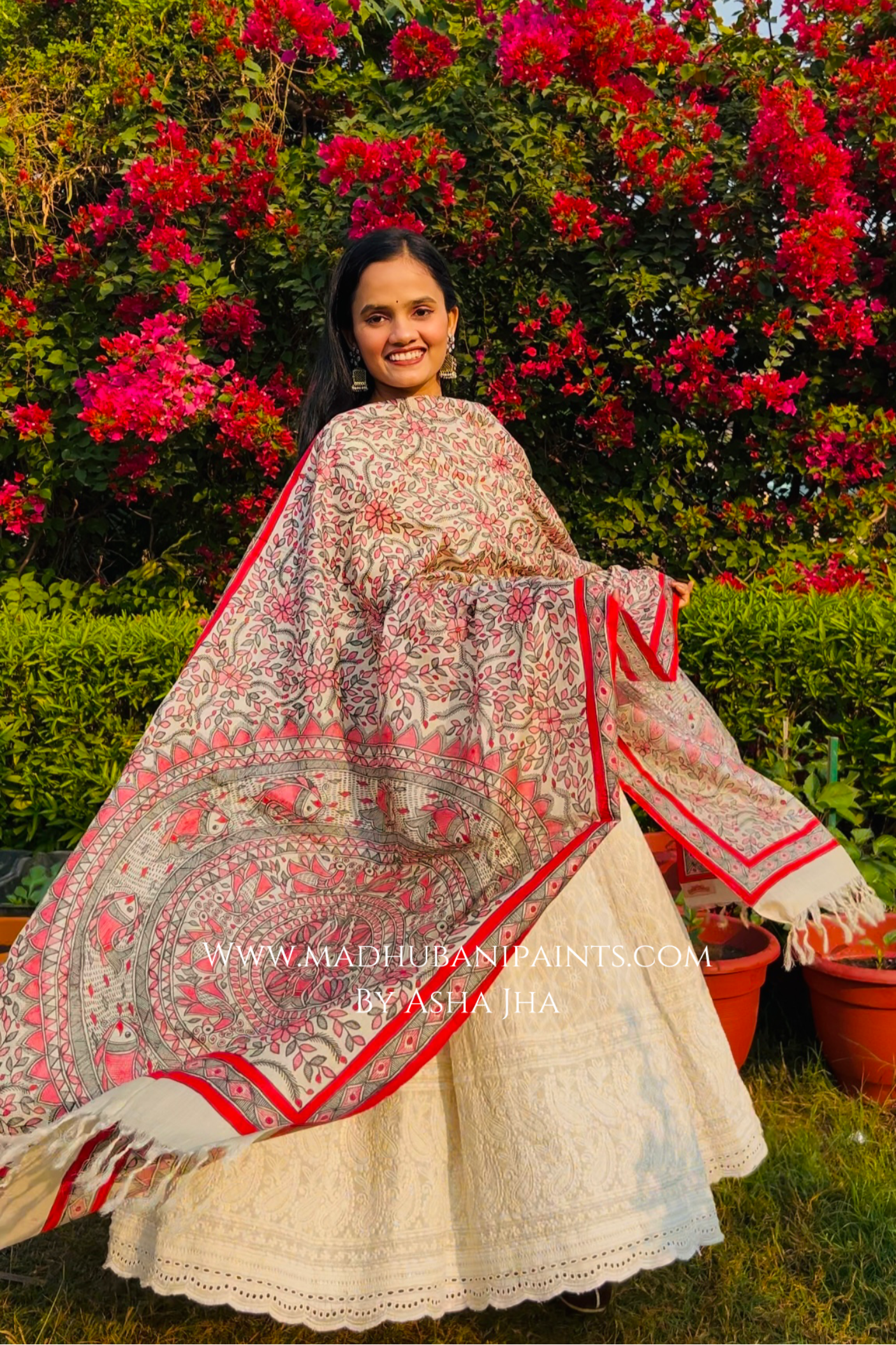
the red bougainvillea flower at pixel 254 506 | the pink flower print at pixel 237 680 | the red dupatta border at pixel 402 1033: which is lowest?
the red dupatta border at pixel 402 1033

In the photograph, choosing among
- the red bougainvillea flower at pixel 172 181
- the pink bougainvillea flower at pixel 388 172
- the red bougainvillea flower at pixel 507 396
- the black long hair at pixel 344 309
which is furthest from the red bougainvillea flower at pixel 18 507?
the black long hair at pixel 344 309

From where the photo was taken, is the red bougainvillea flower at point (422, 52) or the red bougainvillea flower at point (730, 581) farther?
the red bougainvillea flower at point (422, 52)

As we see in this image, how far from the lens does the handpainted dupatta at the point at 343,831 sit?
1.86 m

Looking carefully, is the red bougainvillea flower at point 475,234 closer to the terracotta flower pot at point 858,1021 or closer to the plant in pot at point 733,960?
the plant in pot at point 733,960

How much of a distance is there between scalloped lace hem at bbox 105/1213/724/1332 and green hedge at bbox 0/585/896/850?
1751mm

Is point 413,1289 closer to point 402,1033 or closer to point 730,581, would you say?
point 402,1033

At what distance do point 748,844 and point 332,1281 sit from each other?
1127mm

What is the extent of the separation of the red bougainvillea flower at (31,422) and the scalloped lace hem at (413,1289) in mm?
3424

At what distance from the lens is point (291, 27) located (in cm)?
434

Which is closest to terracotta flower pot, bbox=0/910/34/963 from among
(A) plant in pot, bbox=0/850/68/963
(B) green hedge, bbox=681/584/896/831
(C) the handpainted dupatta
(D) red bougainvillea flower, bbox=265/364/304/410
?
(A) plant in pot, bbox=0/850/68/963

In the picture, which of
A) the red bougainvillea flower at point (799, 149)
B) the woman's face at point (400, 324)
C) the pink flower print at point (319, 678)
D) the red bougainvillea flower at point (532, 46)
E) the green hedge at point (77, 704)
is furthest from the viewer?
the red bougainvillea flower at point (532, 46)

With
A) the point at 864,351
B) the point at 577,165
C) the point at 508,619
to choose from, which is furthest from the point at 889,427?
the point at 508,619

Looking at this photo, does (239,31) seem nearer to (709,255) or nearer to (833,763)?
(709,255)

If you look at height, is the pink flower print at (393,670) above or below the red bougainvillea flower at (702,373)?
below
